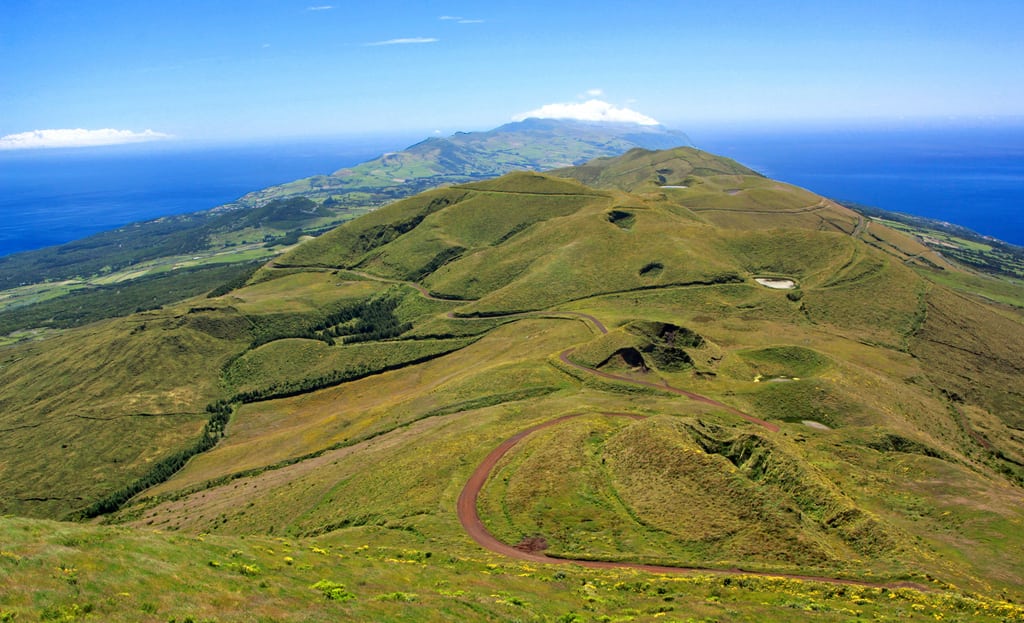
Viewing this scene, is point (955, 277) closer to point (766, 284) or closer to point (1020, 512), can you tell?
point (766, 284)

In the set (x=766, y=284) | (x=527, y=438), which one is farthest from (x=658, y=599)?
(x=766, y=284)

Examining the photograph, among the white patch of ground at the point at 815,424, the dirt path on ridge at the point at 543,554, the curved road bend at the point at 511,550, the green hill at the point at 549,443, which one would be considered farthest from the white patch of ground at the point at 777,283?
the curved road bend at the point at 511,550

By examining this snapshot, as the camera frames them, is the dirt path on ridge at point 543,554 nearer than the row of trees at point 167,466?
Yes

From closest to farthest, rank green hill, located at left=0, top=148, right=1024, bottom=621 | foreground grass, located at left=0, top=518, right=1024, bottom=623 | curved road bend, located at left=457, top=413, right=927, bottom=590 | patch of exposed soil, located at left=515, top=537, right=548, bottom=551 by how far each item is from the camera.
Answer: foreground grass, located at left=0, top=518, right=1024, bottom=623 < green hill, located at left=0, top=148, right=1024, bottom=621 < curved road bend, located at left=457, top=413, right=927, bottom=590 < patch of exposed soil, located at left=515, top=537, right=548, bottom=551

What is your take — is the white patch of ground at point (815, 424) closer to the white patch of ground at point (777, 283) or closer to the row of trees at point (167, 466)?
the white patch of ground at point (777, 283)

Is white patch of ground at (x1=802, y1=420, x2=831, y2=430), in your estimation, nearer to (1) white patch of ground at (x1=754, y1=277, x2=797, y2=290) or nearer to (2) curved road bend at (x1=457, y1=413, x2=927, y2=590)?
(2) curved road bend at (x1=457, y1=413, x2=927, y2=590)

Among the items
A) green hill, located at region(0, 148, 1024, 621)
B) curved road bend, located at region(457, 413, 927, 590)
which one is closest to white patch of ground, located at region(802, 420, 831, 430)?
green hill, located at region(0, 148, 1024, 621)
